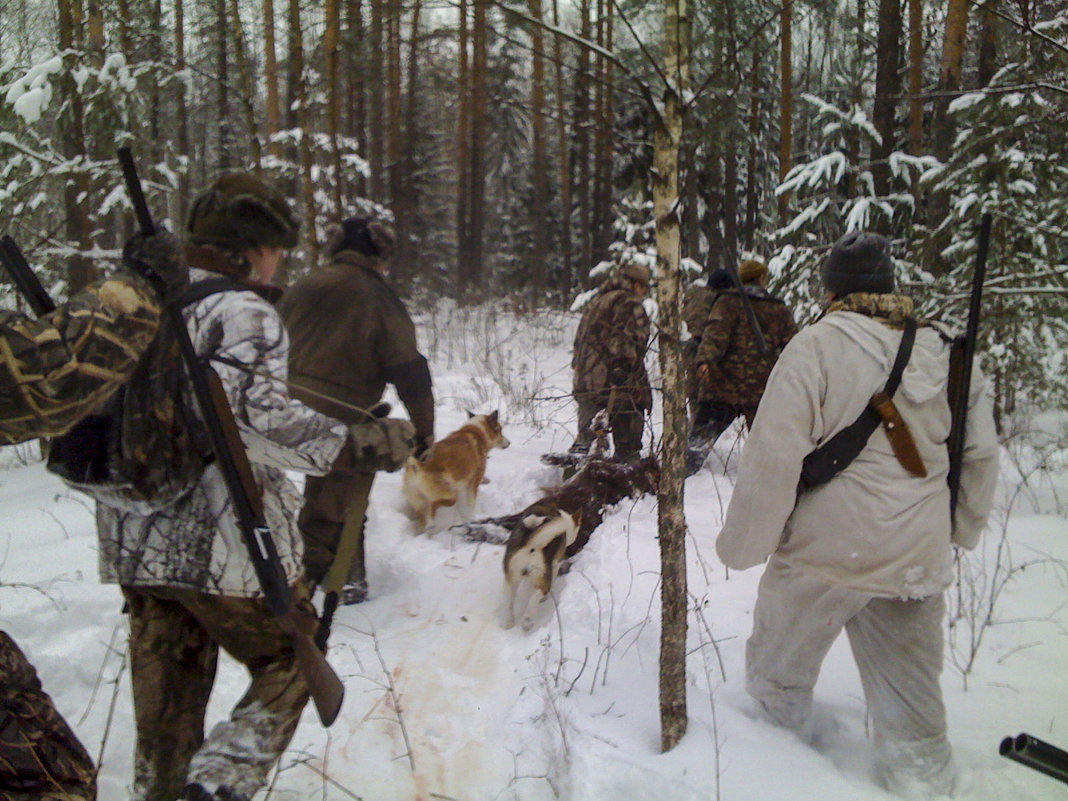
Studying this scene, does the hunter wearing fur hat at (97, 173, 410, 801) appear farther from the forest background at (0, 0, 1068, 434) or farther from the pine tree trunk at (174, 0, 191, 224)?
the pine tree trunk at (174, 0, 191, 224)

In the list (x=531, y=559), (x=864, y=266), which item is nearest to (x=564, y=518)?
(x=531, y=559)

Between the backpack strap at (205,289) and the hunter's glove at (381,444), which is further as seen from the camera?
the hunter's glove at (381,444)

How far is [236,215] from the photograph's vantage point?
1.98 meters

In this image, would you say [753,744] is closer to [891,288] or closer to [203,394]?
[891,288]

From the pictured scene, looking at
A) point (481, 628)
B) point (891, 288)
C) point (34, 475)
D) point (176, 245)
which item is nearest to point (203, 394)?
point (176, 245)

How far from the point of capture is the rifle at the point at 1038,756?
1.40 meters

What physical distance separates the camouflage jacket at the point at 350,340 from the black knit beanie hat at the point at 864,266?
2184 mm

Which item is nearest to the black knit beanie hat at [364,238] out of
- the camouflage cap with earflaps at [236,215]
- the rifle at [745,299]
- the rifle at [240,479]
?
the camouflage cap with earflaps at [236,215]

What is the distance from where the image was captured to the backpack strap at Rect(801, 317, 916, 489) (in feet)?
7.36

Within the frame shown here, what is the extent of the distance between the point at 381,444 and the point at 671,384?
0.98 meters

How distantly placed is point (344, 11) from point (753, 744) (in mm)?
2850

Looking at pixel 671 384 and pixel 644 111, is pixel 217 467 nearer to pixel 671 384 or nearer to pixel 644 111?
pixel 671 384

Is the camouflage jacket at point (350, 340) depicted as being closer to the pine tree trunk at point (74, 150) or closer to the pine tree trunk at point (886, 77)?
the pine tree trunk at point (74, 150)

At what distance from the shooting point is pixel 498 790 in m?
2.53
